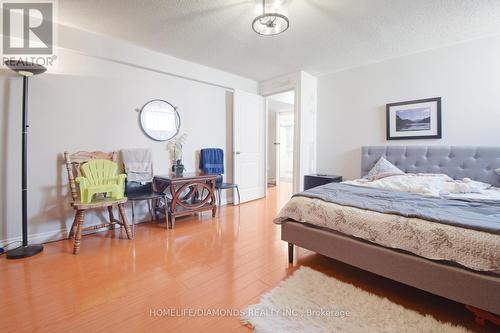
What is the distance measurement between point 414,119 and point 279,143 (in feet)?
12.7

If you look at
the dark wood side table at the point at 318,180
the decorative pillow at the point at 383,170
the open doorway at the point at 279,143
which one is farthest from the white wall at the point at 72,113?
the open doorway at the point at 279,143

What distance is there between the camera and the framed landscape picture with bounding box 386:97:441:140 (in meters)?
3.05

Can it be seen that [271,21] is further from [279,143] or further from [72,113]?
[279,143]

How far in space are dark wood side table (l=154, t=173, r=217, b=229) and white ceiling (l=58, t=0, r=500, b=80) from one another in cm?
178

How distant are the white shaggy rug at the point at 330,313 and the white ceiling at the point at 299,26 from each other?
8.11 ft

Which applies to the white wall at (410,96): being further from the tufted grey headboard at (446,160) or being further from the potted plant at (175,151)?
the potted plant at (175,151)

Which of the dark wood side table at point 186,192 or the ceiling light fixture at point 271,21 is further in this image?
the dark wood side table at point 186,192

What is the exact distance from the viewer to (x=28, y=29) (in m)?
2.38

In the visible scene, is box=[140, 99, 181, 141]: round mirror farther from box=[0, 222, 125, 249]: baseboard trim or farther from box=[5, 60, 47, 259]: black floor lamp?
box=[0, 222, 125, 249]: baseboard trim

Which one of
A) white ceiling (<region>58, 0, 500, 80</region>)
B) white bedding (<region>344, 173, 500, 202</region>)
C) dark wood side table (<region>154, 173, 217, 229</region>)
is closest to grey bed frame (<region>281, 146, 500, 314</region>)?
white bedding (<region>344, 173, 500, 202</region>)

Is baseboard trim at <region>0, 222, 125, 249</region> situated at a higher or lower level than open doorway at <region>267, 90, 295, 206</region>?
lower

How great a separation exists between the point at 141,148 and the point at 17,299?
6.53ft

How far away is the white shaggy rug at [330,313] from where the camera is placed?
129 cm

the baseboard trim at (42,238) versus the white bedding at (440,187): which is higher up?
the white bedding at (440,187)
